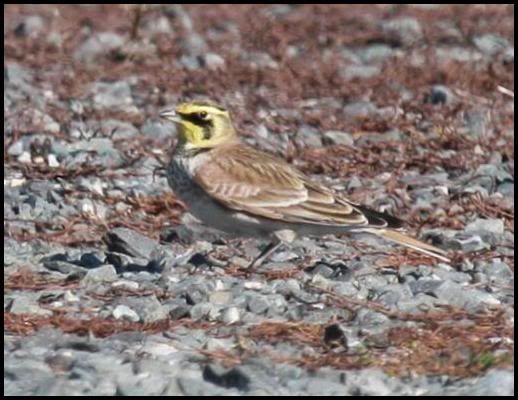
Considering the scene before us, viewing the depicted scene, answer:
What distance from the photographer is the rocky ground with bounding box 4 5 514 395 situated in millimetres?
6078

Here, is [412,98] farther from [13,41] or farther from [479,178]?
[13,41]

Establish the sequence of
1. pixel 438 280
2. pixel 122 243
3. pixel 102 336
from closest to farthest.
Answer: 1. pixel 102 336
2. pixel 438 280
3. pixel 122 243

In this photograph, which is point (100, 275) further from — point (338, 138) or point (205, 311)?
point (338, 138)

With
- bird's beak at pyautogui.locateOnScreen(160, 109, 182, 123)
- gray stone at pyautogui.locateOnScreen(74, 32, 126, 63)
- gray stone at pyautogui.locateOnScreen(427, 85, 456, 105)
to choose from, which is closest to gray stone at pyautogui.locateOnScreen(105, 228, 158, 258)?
bird's beak at pyautogui.locateOnScreen(160, 109, 182, 123)

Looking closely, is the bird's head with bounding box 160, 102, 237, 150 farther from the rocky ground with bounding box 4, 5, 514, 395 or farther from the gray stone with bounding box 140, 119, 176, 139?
the gray stone with bounding box 140, 119, 176, 139

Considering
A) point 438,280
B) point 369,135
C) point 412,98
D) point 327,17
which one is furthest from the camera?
point 327,17

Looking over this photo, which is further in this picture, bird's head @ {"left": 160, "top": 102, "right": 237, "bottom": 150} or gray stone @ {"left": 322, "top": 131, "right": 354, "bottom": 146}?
gray stone @ {"left": 322, "top": 131, "right": 354, "bottom": 146}

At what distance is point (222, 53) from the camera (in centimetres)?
1341

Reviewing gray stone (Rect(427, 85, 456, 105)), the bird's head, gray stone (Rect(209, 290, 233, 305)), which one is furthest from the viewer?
gray stone (Rect(427, 85, 456, 105))

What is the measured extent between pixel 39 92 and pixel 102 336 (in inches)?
219

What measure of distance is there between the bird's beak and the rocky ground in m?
0.52

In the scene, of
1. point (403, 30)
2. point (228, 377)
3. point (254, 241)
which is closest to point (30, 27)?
point (403, 30)

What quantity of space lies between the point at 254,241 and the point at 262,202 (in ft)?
2.08

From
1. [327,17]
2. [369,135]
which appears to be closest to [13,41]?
[327,17]
